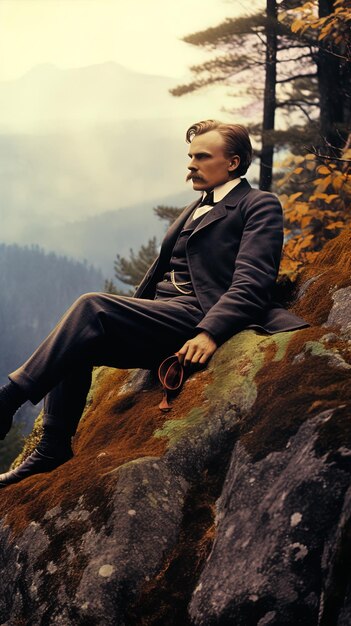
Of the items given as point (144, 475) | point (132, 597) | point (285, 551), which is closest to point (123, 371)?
point (144, 475)

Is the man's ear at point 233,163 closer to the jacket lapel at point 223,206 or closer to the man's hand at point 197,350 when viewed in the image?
the jacket lapel at point 223,206

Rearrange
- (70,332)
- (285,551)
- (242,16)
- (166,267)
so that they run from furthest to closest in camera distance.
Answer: (242,16), (166,267), (70,332), (285,551)

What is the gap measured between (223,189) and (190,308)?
2.73 feet

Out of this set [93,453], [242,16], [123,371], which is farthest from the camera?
[242,16]

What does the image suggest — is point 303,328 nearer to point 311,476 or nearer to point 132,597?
point 311,476

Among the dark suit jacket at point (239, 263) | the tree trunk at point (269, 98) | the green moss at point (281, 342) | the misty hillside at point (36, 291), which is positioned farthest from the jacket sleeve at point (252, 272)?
the misty hillside at point (36, 291)

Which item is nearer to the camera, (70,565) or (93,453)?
(70,565)

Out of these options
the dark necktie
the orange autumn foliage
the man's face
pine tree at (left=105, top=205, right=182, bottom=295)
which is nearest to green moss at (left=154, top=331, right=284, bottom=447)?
the dark necktie

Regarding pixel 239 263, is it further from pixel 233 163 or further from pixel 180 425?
pixel 180 425

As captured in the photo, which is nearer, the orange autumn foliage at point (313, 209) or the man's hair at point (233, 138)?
the man's hair at point (233, 138)

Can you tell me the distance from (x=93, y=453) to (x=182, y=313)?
905 mm

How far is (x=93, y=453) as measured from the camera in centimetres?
377

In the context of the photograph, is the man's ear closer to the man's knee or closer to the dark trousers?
the dark trousers

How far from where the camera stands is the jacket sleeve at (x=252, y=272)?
3.64 m
